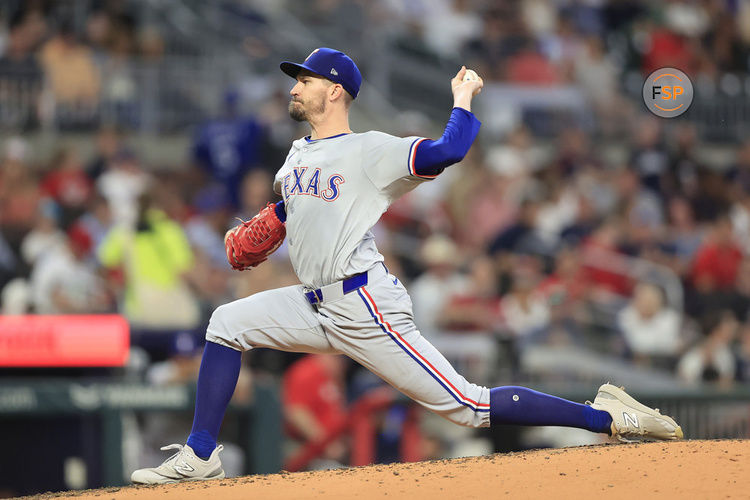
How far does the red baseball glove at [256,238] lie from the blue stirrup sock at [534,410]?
1.17 metres

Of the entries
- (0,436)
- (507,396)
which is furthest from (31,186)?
(507,396)

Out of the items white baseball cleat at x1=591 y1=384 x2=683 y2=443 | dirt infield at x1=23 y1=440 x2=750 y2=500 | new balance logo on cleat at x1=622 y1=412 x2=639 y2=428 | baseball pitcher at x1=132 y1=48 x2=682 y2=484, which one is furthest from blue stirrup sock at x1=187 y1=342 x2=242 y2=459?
new balance logo on cleat at x1=622 y1=412 x2=639 y2=428

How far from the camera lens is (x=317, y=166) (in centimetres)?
474

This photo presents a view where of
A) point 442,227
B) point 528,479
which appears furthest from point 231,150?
point 528,479

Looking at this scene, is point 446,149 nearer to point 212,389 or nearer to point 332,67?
point 332,67

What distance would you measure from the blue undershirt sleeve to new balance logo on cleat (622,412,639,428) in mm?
1471

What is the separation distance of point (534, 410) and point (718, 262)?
22.1ft

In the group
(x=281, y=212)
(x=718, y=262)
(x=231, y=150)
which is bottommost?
(x=718, y=262)

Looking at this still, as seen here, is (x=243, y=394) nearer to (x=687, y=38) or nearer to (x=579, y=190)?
(x=579, y=190)

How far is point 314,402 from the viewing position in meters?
8.20

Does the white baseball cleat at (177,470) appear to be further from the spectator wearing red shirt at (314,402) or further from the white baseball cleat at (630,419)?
the spectator wearing red shirt at (314,402)

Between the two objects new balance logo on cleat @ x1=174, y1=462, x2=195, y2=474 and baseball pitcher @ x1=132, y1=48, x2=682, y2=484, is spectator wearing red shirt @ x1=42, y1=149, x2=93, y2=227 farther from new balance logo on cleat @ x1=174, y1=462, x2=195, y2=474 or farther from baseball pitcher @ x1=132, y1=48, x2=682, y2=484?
new balance logo on cleat @ x1=174, y1=462, x2=195, y2=474

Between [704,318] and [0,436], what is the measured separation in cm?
605

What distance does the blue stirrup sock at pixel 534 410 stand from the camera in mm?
4848
